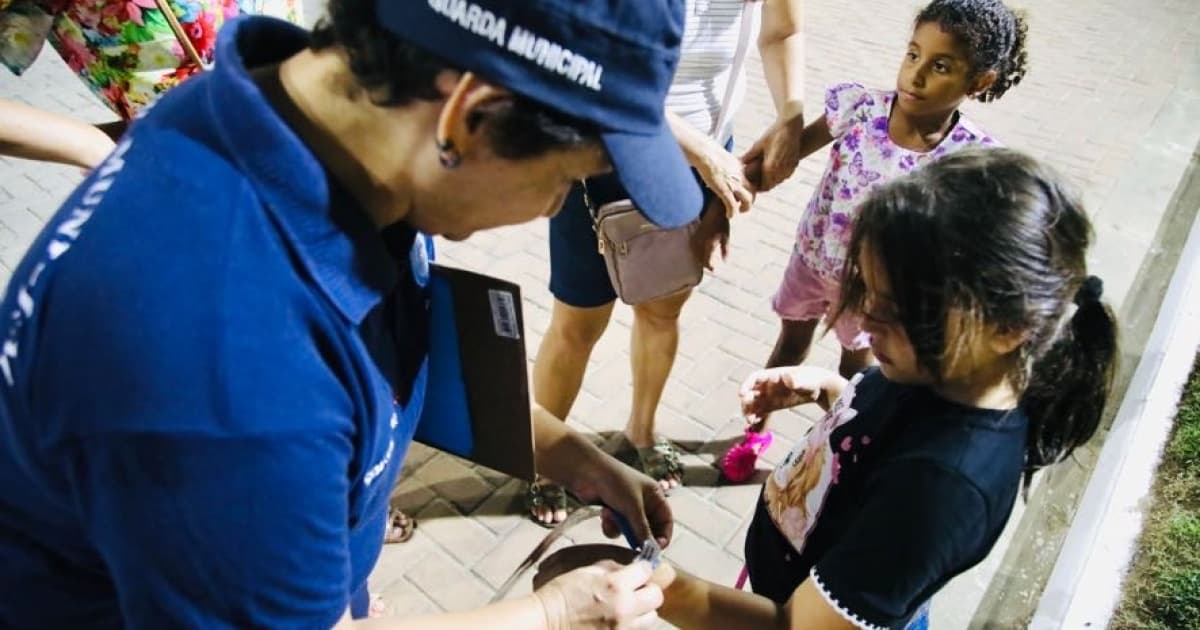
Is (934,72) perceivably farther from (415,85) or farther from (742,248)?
(742,248)

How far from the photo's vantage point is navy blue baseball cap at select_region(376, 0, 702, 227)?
0.83 m

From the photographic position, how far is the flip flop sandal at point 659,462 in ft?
9.91

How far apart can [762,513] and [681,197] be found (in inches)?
40.4

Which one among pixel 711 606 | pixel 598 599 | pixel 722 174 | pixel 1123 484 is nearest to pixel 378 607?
pixel 711 606

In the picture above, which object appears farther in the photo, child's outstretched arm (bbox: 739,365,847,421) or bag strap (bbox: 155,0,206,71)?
child's outstretched arm (bbox: 739,365,847,421)

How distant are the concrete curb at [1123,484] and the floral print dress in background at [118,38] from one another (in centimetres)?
A: 285

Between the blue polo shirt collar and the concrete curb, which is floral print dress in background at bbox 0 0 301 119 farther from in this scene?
the concrete curb

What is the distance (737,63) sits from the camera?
2396 millimetres

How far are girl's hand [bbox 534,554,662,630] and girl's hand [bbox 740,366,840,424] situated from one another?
0.72 m

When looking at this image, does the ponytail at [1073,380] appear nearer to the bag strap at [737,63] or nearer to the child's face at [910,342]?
the child's face at [910,342]

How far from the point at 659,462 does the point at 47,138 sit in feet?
6.92

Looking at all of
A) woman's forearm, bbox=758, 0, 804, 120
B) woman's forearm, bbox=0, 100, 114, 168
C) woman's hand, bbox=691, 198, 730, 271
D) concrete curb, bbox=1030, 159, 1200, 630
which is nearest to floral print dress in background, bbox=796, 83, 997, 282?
woman's forearm, bbox=758, 0, 804, 120

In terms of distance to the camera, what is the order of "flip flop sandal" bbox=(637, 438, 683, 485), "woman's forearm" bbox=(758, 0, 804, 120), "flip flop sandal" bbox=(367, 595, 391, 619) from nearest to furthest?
"flip flop sandal" bbox=(367, 595, 391, 619), "woman's forearm" bbox=(758, 0, 804, 120), "flip flop sandal" bbox=(637, 438, 683, 485)

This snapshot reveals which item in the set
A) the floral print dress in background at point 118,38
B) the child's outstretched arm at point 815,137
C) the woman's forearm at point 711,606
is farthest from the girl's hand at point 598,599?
the child's outstretched arm at point 815,137
